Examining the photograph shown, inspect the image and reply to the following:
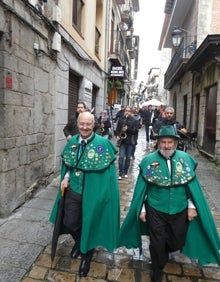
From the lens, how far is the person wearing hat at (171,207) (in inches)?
104

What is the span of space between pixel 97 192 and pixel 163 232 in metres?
0.74

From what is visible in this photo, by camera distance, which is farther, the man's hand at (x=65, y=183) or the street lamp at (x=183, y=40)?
the street lamp at (x=183, y=40)

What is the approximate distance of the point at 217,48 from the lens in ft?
28.1

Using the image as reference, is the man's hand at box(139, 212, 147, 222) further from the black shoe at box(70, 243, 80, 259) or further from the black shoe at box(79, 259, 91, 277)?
the black shoe at box(70, 243, 80, 259)

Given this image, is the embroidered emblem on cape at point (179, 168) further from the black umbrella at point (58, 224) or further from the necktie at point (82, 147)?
the black umbrella at point (58, 224)

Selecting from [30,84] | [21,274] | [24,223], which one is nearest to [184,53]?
[30,84]

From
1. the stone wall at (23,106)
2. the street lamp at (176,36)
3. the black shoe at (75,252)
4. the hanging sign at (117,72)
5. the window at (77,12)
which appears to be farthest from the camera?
the street lamp at (176,36)

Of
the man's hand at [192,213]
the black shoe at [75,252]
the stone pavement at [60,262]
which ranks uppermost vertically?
the man's hand at [192,213]

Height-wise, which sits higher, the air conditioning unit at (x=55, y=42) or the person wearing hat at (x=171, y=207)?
the air conditioning unit at (x=55, y=42)

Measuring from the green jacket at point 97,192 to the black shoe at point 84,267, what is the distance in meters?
0.16

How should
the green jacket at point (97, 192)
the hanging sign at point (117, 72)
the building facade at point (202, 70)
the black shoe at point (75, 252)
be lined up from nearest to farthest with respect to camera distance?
1. the green jacket at point (97, 192)
2. the black shoe at point (75, 252)
3. the building facade at point (202, 70)
4. the hanging sign at point (117, 72)

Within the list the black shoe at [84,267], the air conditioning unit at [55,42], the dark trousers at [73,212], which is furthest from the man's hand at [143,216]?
the air conditioning unit at [55,42]

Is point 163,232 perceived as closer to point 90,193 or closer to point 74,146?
point 90,193

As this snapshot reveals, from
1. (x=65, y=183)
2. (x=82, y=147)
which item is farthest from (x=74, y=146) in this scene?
(x=65, y=183)
